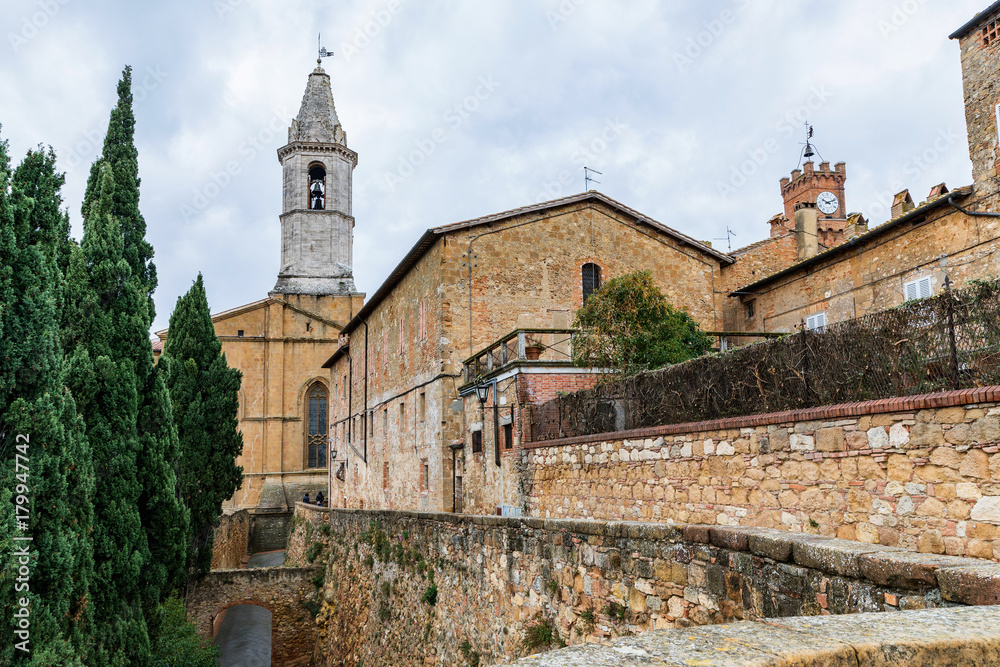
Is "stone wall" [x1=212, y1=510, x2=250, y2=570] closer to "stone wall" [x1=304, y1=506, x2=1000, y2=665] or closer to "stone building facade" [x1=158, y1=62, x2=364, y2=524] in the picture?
"stone building facade" [x1=158, y1=62, x2=364, y2=524]

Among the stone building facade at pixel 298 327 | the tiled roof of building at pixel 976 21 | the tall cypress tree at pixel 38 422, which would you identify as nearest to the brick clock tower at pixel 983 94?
the tiled roof of building at pixel 976 21

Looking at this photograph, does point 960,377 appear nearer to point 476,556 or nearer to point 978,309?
point 978,309

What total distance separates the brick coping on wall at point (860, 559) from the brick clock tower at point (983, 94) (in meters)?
11.8

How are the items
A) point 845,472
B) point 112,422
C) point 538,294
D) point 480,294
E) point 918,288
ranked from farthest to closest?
point 538,294
point 480,294
point 918,288
point 112,422
point 845,472

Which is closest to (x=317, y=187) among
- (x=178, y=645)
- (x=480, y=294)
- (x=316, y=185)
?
(x=316, y=185)

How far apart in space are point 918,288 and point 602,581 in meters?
12.0

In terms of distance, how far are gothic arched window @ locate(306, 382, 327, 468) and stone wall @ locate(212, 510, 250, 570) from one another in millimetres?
6493

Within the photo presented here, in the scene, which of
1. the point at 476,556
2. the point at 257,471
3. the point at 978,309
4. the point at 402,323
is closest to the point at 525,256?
the point at 402,323

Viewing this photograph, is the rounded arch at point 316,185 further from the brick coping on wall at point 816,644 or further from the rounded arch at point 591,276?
the brick coping on wall at point 816,644

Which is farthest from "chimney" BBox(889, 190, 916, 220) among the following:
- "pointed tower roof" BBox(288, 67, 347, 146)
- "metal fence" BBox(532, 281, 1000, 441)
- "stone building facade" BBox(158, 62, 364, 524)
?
"pointed tower roof" BBox(288, 67, 347, 146)

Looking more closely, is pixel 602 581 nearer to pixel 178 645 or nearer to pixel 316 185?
pixel 178 645

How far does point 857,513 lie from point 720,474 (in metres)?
1.99

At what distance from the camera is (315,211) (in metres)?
45.8

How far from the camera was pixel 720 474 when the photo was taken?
8023 mm
